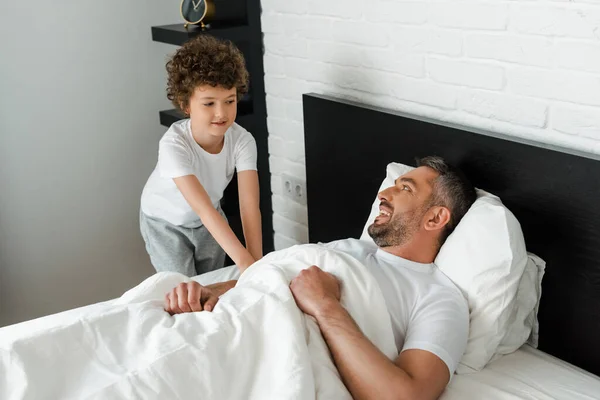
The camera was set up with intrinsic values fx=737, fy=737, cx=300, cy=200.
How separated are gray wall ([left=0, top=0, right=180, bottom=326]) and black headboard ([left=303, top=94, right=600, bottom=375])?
1.04m

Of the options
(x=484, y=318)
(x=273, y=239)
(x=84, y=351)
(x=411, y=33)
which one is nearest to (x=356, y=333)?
(x=484, y=318)

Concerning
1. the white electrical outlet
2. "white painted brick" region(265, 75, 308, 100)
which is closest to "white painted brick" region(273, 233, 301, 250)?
the white electrical outlet

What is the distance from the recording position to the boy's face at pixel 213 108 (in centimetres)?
229

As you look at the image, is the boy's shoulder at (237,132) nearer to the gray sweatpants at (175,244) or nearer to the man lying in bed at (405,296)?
the gray sweatpants at (175,244)

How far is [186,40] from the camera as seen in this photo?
255 cm

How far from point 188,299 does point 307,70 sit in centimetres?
112

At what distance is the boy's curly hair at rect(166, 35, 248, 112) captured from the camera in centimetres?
227

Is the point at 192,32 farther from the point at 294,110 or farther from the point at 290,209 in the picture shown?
the point at 290,209

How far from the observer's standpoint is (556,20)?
1.78 m

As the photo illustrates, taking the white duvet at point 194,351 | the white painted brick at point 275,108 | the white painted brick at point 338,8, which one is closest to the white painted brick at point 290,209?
the white painted brick at point 275,108

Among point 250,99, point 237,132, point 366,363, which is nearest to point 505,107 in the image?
point 366,363

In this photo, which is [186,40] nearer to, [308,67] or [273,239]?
[308,67]

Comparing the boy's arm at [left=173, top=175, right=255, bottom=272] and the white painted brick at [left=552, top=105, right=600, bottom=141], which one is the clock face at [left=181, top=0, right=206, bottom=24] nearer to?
the boy's arm at [left=173, top=175, right=255, bottom=272]

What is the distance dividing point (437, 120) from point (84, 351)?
46.1 inches
